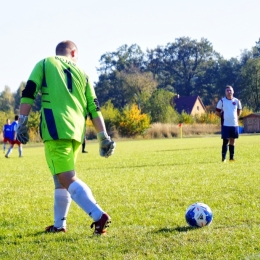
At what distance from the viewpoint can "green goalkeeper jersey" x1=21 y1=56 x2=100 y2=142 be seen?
497 centimetres

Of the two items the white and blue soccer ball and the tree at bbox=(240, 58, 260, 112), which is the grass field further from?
the tree at bbox=(240, 58, 260, 112)

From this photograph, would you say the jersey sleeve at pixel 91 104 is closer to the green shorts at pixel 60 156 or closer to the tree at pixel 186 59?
the green shorts at pixel 60 156

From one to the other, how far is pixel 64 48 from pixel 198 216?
2272 millimetres

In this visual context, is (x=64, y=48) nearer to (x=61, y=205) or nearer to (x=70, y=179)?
(x=70, y=179)

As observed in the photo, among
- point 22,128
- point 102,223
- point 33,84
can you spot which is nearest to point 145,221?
point 102,223

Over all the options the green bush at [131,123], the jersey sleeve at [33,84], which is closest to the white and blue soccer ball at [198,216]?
the jersey sleeve at [33,84]

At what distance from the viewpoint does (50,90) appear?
199 inches

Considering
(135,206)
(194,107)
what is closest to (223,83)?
(194,107)

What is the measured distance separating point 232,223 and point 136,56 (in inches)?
4021

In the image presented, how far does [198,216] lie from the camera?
5.27 meters

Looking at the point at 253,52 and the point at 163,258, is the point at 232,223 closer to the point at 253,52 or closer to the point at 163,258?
the point at 163,258

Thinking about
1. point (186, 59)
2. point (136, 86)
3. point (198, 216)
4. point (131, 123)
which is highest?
point (186, 59)

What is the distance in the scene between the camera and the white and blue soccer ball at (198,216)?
5273 mm

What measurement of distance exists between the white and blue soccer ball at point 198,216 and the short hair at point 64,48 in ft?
7.05
